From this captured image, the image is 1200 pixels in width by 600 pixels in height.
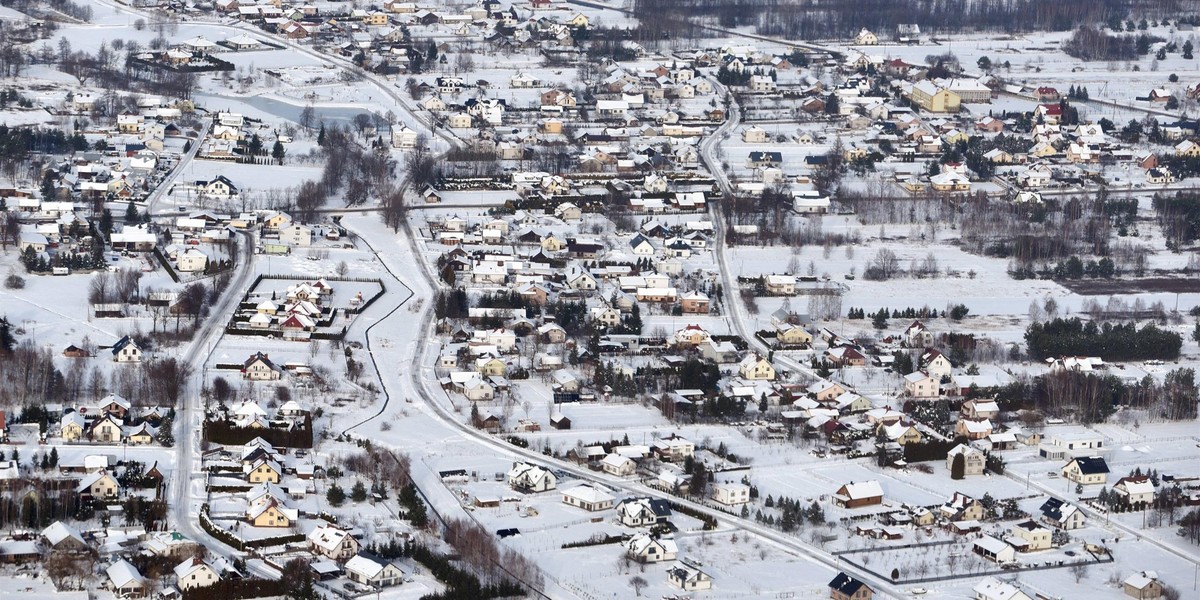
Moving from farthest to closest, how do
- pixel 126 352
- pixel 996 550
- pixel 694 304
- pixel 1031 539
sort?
1. pixel 694 304
2. pixel 126 352
3. pixel 1031 539
4. pixel 996 550

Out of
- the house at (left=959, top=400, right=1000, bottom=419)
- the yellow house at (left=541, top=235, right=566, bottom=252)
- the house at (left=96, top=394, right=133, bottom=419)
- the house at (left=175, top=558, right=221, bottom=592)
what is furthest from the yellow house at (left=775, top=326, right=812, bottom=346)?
the house at (left=175, top=558, right=221, bottom=592)

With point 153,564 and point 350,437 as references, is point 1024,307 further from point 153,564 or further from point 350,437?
point 153,564

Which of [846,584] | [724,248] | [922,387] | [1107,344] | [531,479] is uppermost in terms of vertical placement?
[724,248]

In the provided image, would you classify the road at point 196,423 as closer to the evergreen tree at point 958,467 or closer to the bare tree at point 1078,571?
the bare tree at point 1078,571

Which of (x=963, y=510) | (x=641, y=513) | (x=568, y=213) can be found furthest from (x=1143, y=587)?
(x=568, y=213)

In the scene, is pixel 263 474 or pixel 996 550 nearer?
pixel 996 550

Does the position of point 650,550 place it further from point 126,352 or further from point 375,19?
point 375,19

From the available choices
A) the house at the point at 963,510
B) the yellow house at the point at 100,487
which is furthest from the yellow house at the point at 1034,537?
the yellow house at the point at 100,487
